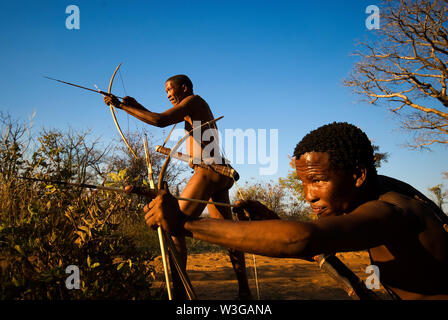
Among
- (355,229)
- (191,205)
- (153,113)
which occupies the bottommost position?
(191,205)

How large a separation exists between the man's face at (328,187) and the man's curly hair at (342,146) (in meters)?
0.03

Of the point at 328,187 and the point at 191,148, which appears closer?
the point at 328,187

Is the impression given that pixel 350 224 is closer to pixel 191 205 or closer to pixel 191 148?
pixel 191 205

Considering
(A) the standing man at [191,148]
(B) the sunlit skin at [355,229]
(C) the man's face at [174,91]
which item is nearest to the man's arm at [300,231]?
(B) the sunlit skin at [355,229]

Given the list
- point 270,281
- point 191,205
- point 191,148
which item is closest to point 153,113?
point 191,148

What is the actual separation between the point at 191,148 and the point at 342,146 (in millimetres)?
2296

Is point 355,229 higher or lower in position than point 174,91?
lower

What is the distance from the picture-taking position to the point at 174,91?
11.7 feet

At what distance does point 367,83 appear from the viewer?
16828 millimetres

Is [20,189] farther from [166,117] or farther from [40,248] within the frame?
[166,117]

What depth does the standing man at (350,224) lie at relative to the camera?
3.57ft
